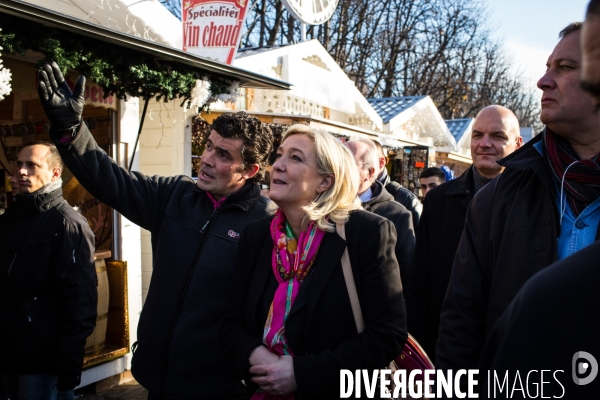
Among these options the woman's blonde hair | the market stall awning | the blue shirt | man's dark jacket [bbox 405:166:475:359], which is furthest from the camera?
the market stall awning

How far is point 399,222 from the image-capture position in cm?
372

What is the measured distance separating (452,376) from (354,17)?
2394cm

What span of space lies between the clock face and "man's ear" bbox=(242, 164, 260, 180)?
5481mm

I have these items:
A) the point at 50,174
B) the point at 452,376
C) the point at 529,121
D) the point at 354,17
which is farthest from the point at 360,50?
the point at 452,376

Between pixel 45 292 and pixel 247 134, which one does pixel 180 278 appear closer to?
pixel 247 134

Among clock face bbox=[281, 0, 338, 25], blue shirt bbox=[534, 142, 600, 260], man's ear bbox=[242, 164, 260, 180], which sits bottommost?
blue shirt bbox=[534, 142, 600, 260]

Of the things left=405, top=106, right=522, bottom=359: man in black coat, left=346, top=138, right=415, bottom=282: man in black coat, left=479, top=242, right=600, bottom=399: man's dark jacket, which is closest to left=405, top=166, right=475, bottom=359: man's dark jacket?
left=405, top=106, right=522, bottom=359: man in black coat

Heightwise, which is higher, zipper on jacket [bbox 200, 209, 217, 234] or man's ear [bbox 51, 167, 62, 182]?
man's ear [bbox 51, 167, 62, 182]

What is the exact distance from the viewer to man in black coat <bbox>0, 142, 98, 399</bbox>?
3.28 m

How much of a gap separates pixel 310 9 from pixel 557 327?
8108mm

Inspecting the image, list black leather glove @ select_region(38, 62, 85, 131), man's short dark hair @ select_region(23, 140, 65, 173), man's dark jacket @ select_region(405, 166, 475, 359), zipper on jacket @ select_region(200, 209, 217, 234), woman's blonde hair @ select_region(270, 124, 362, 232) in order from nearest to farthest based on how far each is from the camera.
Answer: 1. woman's blonde hair @ select_region(270, 124, 362, 232)
2. black leather glove @ select_region(38, 62, 85, 131)
3. zipper on jacket @ select_region(200, 209, 217, 234)
4. man's dark jacket @ select_region(405, 166, 475, 359)
5. man's short dark hair @ select_region(23, 140, 65, 173)

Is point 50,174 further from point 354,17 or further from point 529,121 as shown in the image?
point 529,121

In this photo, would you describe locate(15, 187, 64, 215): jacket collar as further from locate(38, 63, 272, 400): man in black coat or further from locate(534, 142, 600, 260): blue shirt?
locate(534, 142, 600, 260): blue shirt

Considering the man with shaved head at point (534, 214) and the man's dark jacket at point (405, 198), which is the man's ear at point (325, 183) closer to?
the man with shaved head at point (534, 214)
